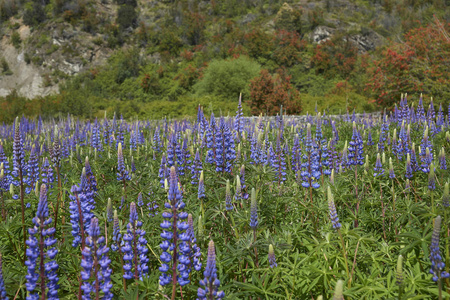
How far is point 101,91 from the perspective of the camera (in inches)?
1373

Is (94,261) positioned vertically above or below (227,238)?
above

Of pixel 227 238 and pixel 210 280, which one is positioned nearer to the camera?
pixel 210 280

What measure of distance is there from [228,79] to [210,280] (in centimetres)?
2468

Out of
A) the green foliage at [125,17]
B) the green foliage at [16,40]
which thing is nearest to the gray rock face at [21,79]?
the green foliage at [16,40]

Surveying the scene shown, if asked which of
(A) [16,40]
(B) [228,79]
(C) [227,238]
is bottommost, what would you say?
(C) [227,238]

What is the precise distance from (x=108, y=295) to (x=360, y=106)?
20201 mm

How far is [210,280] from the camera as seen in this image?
147 cm

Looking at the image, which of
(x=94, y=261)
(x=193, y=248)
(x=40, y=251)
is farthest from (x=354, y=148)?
(x=40, y=251)

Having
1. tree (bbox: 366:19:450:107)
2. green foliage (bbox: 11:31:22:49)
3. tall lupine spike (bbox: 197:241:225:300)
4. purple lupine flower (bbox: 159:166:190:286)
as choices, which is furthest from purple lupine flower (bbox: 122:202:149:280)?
green foliage (bbox: 11:31:22:49)

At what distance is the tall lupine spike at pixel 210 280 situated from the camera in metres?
1.43

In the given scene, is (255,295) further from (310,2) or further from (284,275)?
(310,2)

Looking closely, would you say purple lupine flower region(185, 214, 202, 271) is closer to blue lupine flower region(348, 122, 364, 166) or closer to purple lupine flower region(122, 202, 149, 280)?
purple lupine flower region(122, 202, 149, 280)

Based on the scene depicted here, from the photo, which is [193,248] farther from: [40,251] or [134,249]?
[40,251]

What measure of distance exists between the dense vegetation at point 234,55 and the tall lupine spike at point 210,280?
461 inches
